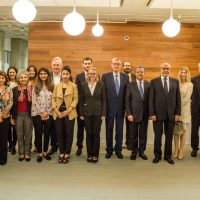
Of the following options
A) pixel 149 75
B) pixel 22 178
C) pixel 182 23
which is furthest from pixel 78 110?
pixel 182 23

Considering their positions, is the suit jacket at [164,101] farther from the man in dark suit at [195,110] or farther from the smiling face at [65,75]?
the smiling face at [65,75]

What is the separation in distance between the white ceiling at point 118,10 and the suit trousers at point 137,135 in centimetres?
323

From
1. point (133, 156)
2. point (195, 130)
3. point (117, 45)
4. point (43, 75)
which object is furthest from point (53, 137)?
point (117, 45)

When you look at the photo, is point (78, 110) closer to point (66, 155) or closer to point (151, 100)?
point (66, 155)

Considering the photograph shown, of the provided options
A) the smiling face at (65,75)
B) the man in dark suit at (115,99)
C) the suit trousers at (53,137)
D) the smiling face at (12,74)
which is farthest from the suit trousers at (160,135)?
the smiling face at (12,74)

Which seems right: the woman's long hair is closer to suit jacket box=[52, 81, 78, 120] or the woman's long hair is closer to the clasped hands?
suit jacket box=[52, 81, 78, 120]

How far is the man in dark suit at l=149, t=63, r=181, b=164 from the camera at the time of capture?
4.88 meters

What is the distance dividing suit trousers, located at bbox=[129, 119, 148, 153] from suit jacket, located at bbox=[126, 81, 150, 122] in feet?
0.39

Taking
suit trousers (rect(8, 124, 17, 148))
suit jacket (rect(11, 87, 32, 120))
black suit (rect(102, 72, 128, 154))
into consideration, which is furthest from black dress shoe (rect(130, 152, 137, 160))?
suit trousers (rect(8, 124, 17, 148))

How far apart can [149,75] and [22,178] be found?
635cm

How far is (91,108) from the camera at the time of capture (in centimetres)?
487

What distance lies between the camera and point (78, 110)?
5.20m

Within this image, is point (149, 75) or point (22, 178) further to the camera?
point (149, 75)

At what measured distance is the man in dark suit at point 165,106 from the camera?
16.0 ft
